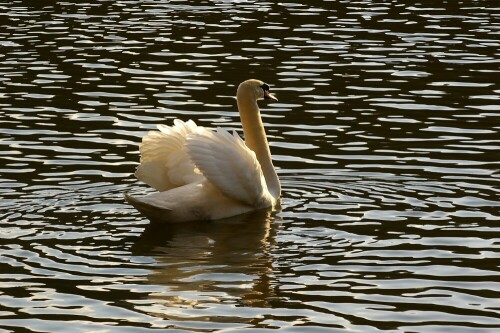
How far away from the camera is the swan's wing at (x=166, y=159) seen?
15.8 metres

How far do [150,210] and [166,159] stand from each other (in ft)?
4.05

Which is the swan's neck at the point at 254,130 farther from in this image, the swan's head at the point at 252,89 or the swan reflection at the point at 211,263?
the swan reflection at the point at 211,263

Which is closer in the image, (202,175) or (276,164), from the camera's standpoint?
(202,175)

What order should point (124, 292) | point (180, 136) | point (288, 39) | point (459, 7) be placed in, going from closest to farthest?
1. point (124, 292)
2. point (180, 136)
3. point (288, 39)
4. point (459, 7)

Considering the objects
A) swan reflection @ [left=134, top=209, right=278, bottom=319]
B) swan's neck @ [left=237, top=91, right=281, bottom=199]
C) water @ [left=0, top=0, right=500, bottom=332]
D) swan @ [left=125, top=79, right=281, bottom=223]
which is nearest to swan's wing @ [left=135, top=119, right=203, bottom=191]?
swan @ [left=125, top=79, right=281, bottom=223]

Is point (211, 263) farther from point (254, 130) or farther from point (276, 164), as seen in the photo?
point (276, 164)

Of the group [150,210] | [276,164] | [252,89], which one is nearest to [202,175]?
[150,210]

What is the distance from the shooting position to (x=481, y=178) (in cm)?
1652

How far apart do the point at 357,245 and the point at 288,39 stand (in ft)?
41.2

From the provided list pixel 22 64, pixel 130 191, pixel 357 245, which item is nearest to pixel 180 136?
pixel 130 191

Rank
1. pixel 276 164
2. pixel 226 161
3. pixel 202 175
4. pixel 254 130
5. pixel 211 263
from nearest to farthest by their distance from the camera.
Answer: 1. pixel 211 263
2. pixel 226 161
3. pixel 202 175
4. pixel 254 130
5. pixel 276 164

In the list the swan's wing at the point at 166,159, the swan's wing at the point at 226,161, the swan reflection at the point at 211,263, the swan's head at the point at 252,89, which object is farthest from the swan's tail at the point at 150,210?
the swan's head at the point at 252,89

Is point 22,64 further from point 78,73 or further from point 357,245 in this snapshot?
point 357,245

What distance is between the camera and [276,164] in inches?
707
